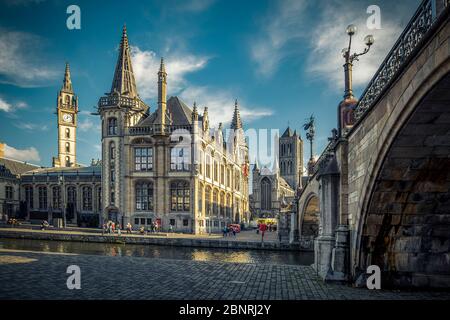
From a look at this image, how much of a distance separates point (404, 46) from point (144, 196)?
41.2 metres

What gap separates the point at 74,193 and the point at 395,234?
55809 mm

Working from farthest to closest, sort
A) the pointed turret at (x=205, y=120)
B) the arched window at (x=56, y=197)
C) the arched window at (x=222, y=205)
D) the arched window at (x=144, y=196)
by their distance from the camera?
the arched window at (x=56, y=197), the arched window at (x=222, y=205), the pointed turret at (x=205, y=120), the arched window at (x=144, y=196)

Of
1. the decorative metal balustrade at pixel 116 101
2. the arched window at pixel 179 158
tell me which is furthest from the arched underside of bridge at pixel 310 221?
the decorative metal balustrade at pixel 116 101

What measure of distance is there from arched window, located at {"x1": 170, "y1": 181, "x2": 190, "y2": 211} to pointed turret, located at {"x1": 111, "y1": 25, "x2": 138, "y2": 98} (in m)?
15.1

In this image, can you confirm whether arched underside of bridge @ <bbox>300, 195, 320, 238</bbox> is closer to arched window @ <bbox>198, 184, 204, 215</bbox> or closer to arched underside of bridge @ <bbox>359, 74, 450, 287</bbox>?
arched underside of bridge @ <bbox>359, 74, 450, 287</bbox>

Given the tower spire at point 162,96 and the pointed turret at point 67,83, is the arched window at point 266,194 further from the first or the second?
the tower spire at point 162,96

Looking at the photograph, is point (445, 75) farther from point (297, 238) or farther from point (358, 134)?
Answer: point (297, 238)

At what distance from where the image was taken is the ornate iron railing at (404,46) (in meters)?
5.79

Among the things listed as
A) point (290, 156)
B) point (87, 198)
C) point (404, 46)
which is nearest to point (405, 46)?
point (404, 46)

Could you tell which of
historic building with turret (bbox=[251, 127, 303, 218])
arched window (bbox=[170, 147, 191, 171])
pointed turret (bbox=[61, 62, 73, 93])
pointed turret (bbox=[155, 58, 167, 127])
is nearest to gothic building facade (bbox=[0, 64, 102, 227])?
arched window (bbox=[170, 147, 191, 171])

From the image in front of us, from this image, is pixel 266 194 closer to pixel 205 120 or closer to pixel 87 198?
pixel 87 198

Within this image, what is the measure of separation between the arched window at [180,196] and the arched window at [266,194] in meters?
62.4
